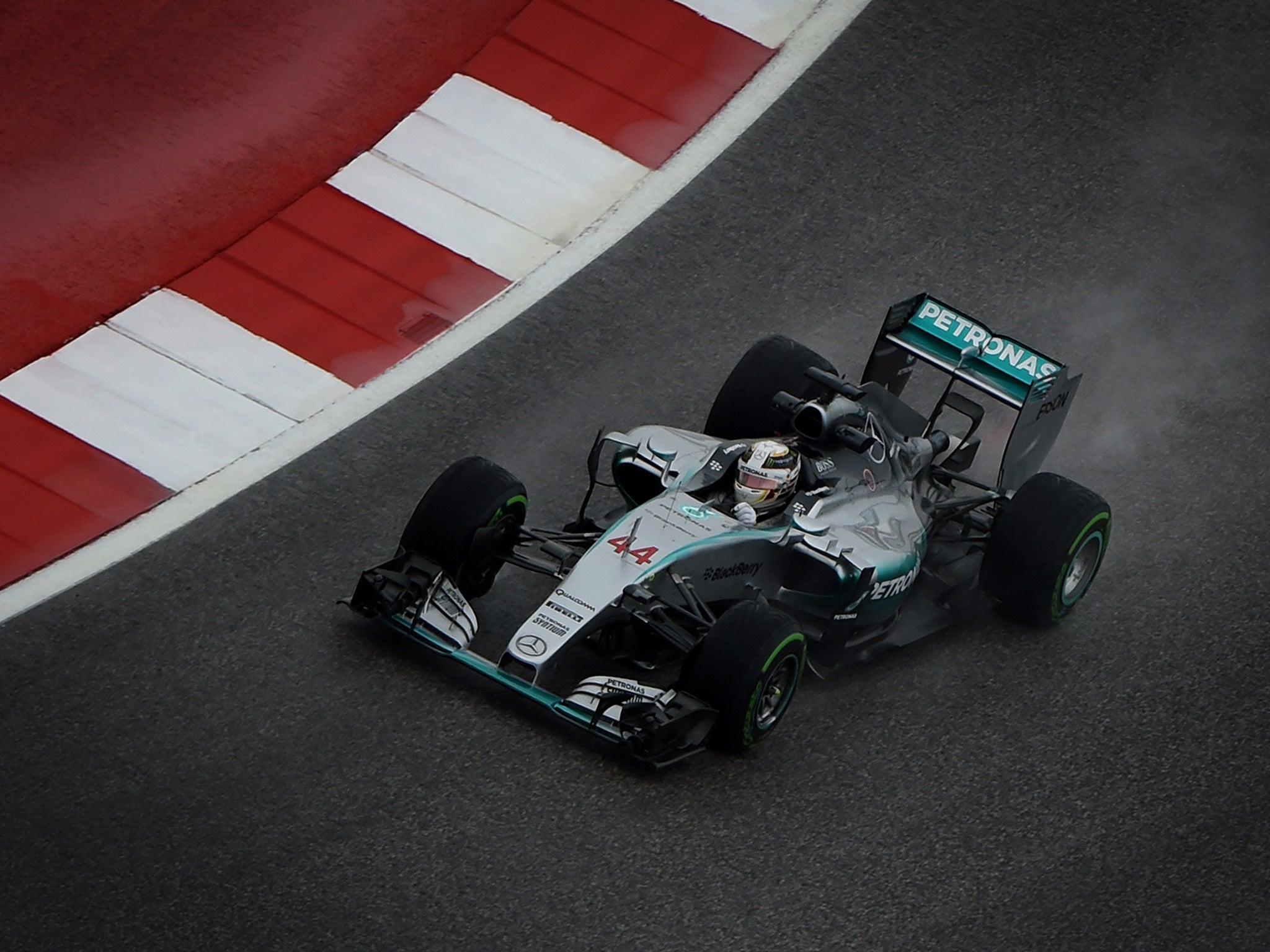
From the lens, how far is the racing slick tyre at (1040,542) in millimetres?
8688

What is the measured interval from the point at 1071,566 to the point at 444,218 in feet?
15.0

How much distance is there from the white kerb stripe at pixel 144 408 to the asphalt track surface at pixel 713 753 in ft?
1.31

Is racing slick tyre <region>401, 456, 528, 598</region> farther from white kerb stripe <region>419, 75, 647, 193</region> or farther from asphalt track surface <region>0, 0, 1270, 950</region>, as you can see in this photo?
white kerb stripe <region>419, 75, 647, 193</region>

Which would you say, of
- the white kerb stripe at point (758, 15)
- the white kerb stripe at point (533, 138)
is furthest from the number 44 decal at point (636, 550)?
the white kerb stripe at point (758, 15)

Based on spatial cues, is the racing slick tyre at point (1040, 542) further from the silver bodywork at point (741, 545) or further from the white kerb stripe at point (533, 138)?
the white kerb stripe at point (533, 138)

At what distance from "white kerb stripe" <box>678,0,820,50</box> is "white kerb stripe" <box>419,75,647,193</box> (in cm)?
163

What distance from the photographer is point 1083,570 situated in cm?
912

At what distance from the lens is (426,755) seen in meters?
7.98

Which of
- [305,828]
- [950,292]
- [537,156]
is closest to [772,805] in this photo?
[305,828]

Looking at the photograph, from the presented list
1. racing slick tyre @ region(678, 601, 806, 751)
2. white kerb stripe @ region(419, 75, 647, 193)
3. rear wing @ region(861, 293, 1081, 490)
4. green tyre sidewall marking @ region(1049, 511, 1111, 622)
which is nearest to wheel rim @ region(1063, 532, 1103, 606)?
green tyre sidewall marking @ region(1049, 511, 1111, 622)

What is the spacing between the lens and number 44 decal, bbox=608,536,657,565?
8.16 metres

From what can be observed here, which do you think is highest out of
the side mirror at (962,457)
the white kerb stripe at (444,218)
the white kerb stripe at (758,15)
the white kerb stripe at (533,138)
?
the white kerb stripe at (758,15)

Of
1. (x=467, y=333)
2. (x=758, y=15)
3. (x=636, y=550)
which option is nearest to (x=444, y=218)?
Result: (x=467, y=333)

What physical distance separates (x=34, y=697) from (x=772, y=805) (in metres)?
3.22
